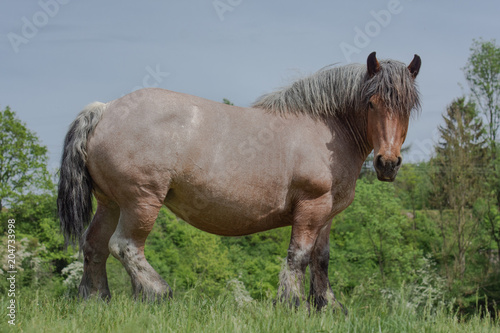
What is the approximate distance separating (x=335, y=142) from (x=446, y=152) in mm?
23730

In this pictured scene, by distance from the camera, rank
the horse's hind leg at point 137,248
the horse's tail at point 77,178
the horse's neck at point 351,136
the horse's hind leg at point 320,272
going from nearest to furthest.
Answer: the horse's hind leg at point 137,248, the horse's tail at point 77,178, the horse's neck at point 351,136, the horse's hind leg at point 320,272

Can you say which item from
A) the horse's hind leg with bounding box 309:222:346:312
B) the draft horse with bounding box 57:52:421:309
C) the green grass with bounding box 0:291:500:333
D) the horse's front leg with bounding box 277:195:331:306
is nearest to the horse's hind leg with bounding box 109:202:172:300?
the draft horse with bounding box 57:52:421:309

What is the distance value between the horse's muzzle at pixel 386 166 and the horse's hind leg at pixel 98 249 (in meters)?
2.84

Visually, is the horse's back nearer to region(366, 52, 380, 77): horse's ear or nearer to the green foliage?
region(366, 52, 380, 77): horse's ear

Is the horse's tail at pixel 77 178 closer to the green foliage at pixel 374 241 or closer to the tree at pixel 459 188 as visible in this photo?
the green foliage at pixel 374 241

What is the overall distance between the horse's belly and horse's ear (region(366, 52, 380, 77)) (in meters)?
1.67

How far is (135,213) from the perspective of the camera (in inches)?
201

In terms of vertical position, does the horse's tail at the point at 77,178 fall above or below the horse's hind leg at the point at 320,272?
above

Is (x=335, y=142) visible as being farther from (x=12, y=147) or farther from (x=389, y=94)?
(x=12, y=147)

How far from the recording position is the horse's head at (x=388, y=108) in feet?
17.3

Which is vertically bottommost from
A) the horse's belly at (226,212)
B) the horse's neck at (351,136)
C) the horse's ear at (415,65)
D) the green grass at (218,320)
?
the green grass at (218,320)

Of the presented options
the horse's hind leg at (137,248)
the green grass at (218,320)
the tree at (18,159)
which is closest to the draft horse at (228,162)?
the horse's hind leg at (137,248)

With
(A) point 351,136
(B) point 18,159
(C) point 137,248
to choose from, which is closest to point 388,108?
(A) point 351,136

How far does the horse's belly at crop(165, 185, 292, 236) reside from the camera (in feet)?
17.3
